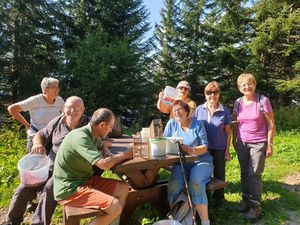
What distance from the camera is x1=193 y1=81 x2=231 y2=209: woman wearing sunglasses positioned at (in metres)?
4.07

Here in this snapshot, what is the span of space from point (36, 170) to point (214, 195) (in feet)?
7.26

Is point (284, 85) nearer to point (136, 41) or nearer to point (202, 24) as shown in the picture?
point (202, 24)

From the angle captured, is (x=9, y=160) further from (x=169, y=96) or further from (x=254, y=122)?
(x=254, y=122)

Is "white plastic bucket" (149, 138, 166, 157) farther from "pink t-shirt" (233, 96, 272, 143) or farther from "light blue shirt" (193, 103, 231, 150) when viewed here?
"pink t-shirt" (233, 96, 272, 143)

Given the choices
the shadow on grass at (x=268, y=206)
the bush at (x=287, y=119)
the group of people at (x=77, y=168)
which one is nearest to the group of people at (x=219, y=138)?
the shadow on grass at (x=268, y=206)

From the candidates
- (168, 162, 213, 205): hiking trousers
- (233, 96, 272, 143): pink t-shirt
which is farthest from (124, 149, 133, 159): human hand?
(233, 96, 272, 143): pink t-shirt

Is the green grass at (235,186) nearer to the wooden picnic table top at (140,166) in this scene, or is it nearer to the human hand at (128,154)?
the wooden picnic table top at (140,166)

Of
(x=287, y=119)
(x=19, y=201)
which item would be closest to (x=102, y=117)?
(x=19, y=201)

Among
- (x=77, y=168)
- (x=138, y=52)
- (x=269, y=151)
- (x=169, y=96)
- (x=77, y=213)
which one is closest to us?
(x=77, y=213)

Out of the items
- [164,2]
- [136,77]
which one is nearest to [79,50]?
[136,77]

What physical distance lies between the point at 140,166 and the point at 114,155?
269mm

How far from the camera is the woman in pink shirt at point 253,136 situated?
3.93m

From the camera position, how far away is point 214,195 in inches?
169

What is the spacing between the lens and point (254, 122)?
13.0 feet
